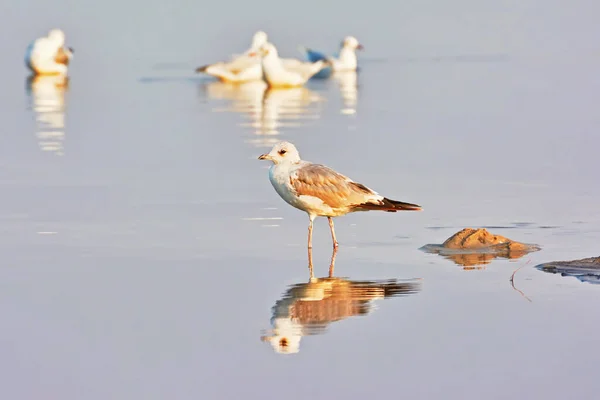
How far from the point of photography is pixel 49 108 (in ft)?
79.1

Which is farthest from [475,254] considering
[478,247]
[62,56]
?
[62,56]

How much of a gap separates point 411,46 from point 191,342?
29.9 meters

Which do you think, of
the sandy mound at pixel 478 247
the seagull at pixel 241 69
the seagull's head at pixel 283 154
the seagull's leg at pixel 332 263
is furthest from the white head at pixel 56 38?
→ the sandy mound at pixel 478 247

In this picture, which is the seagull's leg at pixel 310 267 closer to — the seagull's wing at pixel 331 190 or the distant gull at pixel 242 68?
the seagull's wing at pixel 331 190

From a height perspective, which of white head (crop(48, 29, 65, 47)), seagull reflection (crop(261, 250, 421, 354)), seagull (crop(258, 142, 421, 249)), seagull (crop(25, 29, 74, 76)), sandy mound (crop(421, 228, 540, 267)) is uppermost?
white head (crop(48, 29, 65, 47))

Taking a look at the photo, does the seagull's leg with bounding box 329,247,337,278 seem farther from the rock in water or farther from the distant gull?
the distant gull

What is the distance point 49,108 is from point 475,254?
14508 millimetres

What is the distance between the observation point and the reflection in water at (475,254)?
1061cm

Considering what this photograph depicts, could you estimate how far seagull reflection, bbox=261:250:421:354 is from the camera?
27.5 feet

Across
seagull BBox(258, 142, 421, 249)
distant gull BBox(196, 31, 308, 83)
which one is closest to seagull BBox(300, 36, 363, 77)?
distant gull BBox(196, 31, 308, 83)

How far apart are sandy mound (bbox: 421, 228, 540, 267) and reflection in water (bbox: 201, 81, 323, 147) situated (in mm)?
7750

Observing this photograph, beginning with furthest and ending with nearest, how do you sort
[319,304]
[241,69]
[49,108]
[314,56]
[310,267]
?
1. [314,56]
2. [241,69]
3. [49,108]
4. [310,267]
5. [319,304]

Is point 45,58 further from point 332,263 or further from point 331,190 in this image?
point 332,263

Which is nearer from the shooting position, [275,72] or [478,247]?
[478,247]
